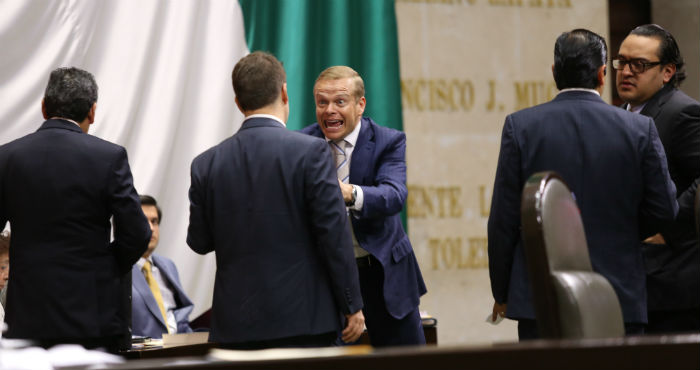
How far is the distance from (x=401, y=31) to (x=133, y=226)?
9.85 ft

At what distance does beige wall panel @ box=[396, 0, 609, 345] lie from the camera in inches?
226

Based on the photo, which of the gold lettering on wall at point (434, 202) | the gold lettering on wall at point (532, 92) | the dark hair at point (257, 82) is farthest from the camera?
the gold lettering on wall at point (532, 92)

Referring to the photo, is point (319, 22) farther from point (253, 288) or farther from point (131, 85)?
point (253, 288)

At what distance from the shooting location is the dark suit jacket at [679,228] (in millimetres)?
2887

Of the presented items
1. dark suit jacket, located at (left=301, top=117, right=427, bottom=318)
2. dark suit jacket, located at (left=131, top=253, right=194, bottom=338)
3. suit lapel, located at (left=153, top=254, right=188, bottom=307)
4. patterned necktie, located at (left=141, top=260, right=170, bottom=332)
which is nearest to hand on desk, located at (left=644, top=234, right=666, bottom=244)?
dark suit jacket, located at (left=301, top=117, right=427, bottom=318)

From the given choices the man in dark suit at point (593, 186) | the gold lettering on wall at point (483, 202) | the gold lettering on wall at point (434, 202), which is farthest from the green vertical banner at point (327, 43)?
the man in dark suit at point (593, 186)

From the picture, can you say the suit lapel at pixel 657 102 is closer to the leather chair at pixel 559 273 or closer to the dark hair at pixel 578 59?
the dark hair at pixel 578 59

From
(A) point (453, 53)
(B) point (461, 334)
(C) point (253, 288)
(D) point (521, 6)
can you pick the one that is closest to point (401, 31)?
(A) point (453, 53)

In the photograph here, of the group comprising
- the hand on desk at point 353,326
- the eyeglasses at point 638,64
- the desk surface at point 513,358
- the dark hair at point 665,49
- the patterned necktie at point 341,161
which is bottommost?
the hand on desk at point 353,326

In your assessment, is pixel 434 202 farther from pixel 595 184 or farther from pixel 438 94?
pixel 595 184

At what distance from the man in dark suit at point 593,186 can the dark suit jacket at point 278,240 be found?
1.57 feet

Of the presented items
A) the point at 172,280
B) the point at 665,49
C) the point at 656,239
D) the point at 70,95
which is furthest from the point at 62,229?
the point at 665,49

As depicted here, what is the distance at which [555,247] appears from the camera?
1.38 m

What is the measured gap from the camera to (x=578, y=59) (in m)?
2.72
